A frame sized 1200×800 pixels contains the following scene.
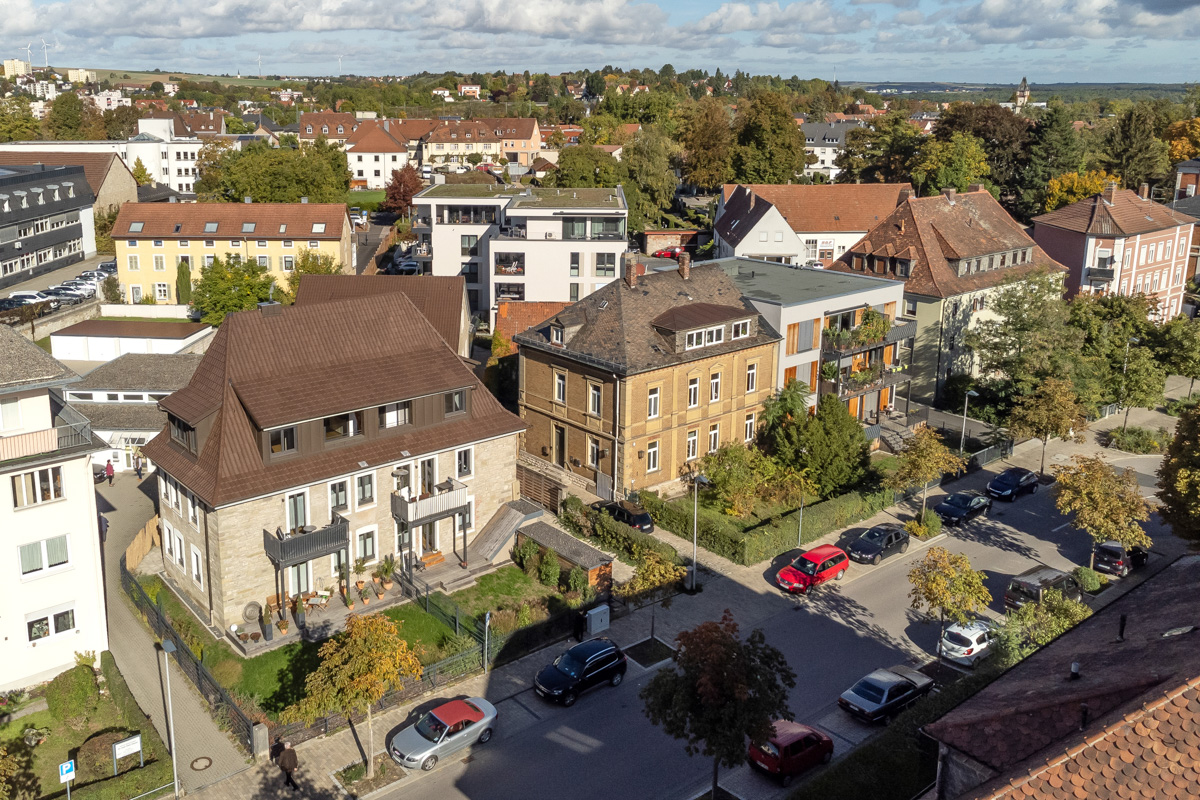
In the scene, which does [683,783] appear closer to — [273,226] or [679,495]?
[679,495]

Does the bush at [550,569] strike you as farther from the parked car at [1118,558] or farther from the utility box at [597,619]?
the parked car at [1118,558]

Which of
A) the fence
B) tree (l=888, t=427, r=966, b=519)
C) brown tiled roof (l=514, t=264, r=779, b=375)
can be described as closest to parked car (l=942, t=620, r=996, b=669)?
tree (l=888, t=427, r=966, b=519)

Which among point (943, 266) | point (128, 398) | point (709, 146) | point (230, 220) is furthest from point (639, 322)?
point (709, 146)

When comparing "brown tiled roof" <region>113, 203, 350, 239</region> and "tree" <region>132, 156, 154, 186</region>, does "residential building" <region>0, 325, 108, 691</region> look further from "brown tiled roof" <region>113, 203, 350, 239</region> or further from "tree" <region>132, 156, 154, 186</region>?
"tree" <region>132, 156, 154, 186</region>

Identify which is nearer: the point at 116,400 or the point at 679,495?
the point at 679,495

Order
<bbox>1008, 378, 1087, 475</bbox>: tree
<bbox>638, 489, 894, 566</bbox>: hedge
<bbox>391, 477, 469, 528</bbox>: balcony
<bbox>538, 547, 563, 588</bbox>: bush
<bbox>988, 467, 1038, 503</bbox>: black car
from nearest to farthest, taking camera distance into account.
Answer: <bbox>391, 477, 469, 528</bbox>: balcony, <bbox>538, 547, 563, 588</bbox>: bush, <bbox>638, 489, 894, 566</bbox>: hedge, <bbox>988, 467, 1038, 503</bbox>: black car, <bbox>1008, 378, 1087, 475</bbox>: tree

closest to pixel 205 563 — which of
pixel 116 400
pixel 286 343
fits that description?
pixel 286 343

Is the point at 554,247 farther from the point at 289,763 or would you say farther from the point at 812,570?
the point at 289,763
